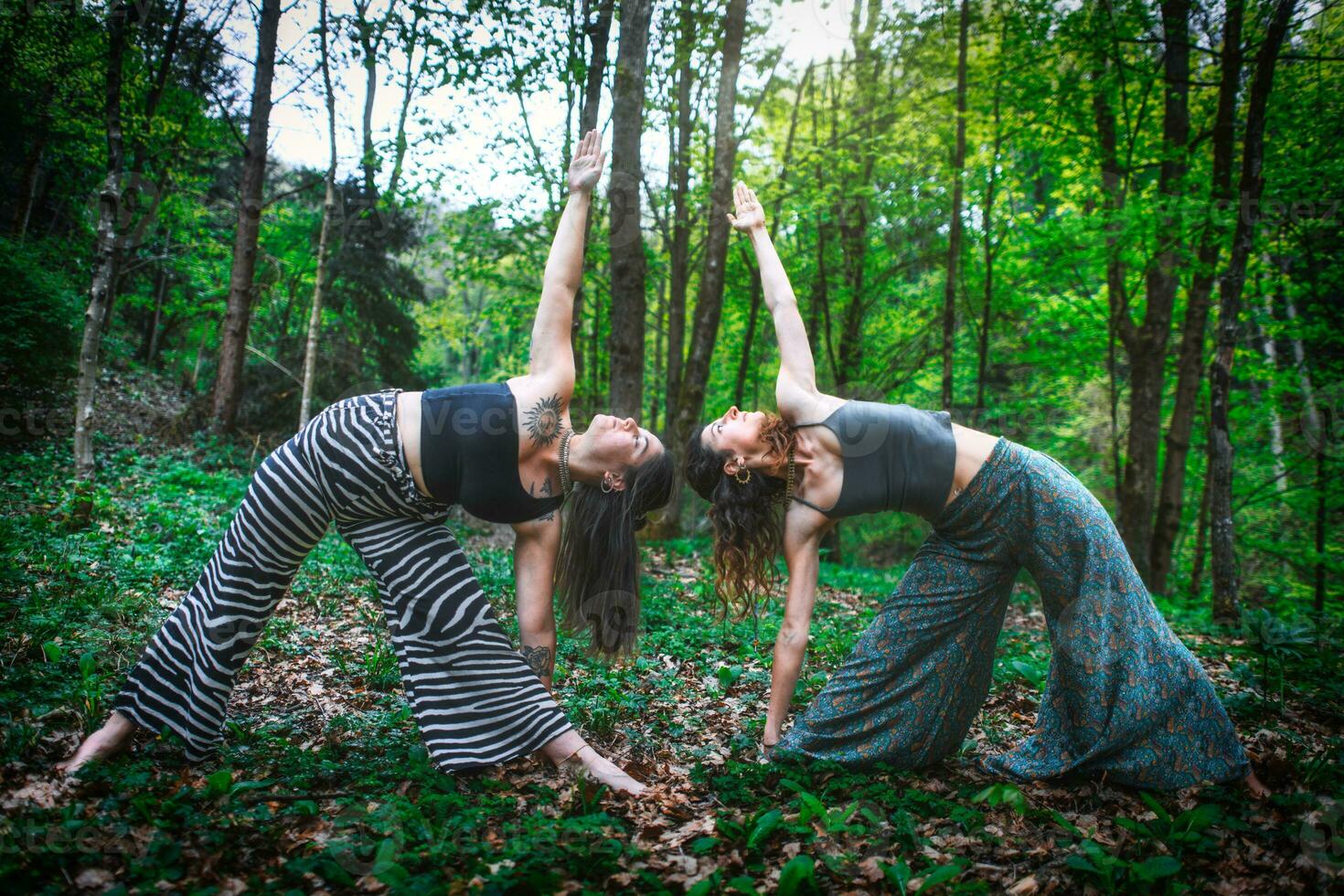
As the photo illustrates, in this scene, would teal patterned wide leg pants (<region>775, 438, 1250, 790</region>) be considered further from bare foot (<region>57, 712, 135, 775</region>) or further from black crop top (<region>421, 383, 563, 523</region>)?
bare foot (<region>57, 712, 135, 775</region>)

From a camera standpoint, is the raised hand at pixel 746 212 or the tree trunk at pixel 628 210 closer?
the raised hand at pixel 746 212

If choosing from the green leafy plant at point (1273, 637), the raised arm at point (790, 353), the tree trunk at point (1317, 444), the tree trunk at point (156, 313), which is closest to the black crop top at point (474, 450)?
the raised arm at point (790, 353)

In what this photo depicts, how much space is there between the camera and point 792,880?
222 centimetres

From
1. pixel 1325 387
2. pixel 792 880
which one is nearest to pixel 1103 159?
pixel 1325 387

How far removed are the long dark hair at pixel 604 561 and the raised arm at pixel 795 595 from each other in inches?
24.8

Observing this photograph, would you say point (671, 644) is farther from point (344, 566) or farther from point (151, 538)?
point (151, 538)

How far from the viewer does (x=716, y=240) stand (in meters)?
10.2

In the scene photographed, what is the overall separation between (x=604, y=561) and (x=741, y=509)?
2.41 ft

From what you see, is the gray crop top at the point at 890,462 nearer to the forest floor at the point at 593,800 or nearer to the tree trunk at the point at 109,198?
the forest floor at the point at 593,800

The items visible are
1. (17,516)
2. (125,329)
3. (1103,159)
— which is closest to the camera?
(17,516)

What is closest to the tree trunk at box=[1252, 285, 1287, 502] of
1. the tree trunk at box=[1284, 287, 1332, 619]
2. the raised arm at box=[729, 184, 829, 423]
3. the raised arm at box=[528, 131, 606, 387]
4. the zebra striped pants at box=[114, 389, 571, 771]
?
the tree trunk at box=[1284, 287, 1332, 619]

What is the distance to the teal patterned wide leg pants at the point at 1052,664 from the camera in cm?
297

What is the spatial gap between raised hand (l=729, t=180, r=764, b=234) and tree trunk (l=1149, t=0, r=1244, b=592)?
4.96 meters

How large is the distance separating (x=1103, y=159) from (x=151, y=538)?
11549 millimetres
